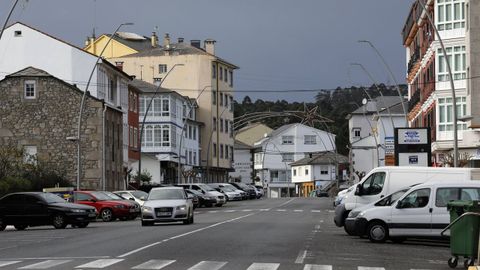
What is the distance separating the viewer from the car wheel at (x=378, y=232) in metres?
27.5

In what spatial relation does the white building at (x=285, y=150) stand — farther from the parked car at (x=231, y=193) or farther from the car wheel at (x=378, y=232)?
the car wheel at (x=378, y=232)

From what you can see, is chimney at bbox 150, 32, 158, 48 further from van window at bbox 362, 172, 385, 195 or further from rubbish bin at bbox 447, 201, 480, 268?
rubbish bin at bbox 447, 201, 480, 268

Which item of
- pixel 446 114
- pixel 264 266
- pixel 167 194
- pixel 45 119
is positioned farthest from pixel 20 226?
pixel 45 119

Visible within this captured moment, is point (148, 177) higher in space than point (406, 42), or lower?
lower

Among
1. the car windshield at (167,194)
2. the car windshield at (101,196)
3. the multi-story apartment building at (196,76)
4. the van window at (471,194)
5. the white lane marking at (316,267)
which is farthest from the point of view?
the multi-story apartment building at (196,76)

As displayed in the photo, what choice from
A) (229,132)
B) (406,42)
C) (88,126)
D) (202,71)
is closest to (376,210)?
(88,126)

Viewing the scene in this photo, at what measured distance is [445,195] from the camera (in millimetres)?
26547

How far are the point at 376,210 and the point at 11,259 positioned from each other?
10894 millimetres

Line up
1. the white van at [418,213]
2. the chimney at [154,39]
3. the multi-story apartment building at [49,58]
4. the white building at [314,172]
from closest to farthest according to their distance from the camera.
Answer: the white van at [418,213]
the multi-story apartment building at [49,58]
the chimney at [154,39]
the white building at [314,172]

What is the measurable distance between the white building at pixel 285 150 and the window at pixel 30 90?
301 feet

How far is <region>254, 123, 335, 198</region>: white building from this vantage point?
6344 inches

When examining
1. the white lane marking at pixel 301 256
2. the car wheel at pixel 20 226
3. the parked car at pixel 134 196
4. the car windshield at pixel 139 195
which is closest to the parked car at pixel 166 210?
the car wheel at pixel 20 226

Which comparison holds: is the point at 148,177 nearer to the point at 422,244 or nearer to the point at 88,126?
the point at 88,126

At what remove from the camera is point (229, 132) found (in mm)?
124625
